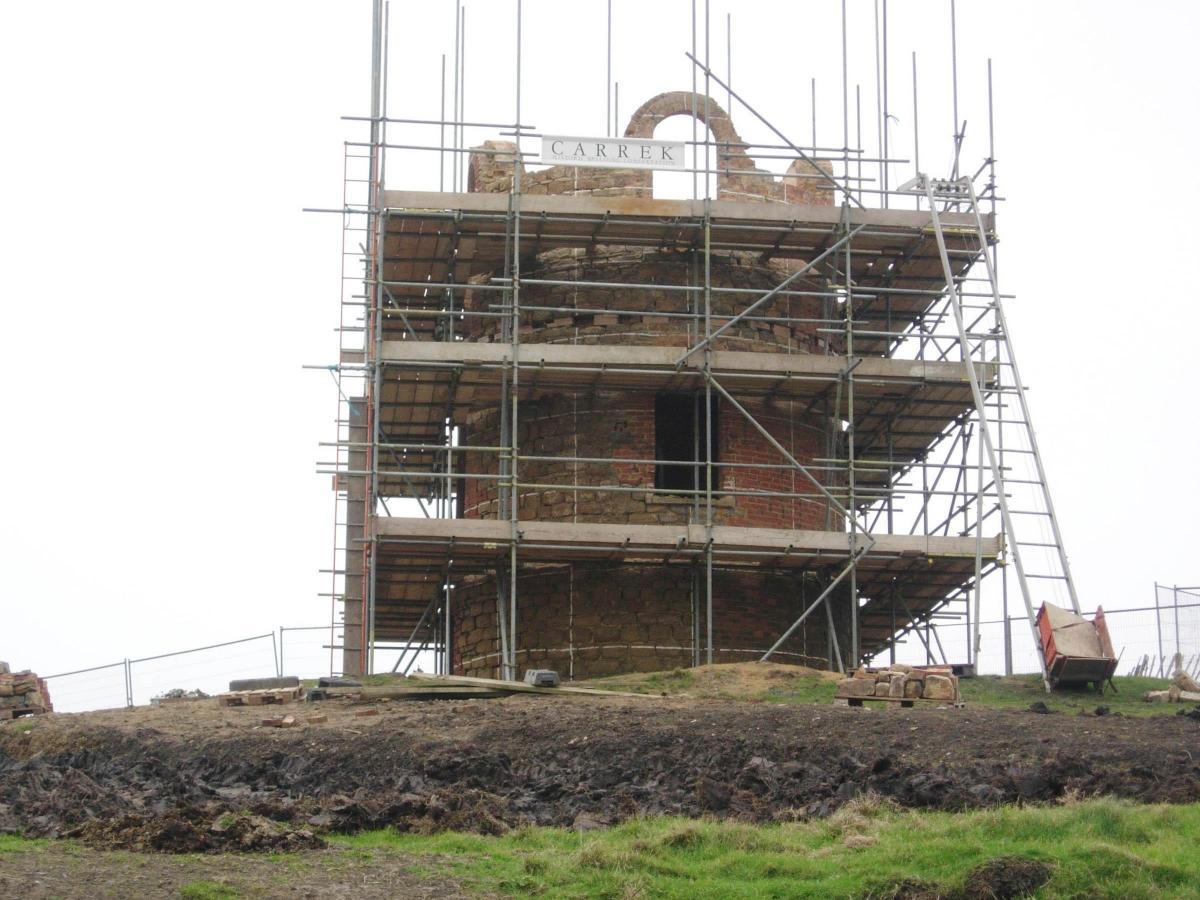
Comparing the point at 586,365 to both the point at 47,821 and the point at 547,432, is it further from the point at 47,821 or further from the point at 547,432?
the point at 47,821

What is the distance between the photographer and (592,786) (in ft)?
61.5

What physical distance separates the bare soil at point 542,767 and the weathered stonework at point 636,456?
5.49 meters

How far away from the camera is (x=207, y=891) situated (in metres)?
14.4

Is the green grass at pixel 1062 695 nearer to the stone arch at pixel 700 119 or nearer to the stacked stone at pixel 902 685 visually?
the stacked stone at pixel 902 685

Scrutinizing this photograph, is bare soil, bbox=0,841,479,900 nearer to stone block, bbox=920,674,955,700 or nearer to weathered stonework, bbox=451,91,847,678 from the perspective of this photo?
stone block, bbox=920,674,955,700

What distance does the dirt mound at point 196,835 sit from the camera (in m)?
16.1

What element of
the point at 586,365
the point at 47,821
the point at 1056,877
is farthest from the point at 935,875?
the point at 586,365

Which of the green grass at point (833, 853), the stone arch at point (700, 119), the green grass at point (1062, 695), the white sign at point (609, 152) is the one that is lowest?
the green grass at point (833, 853)

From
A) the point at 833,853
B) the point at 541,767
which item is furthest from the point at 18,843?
the point at 833,853

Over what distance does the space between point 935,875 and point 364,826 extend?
491 cm

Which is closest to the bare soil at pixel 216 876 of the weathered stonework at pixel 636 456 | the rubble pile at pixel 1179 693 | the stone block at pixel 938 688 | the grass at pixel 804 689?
the grass at pixel 804 689

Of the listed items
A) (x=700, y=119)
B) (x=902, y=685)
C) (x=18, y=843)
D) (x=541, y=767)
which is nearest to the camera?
(x=18, y=843)

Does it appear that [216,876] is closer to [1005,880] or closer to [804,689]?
[1005,880]

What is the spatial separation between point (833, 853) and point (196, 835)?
16.1 feet
